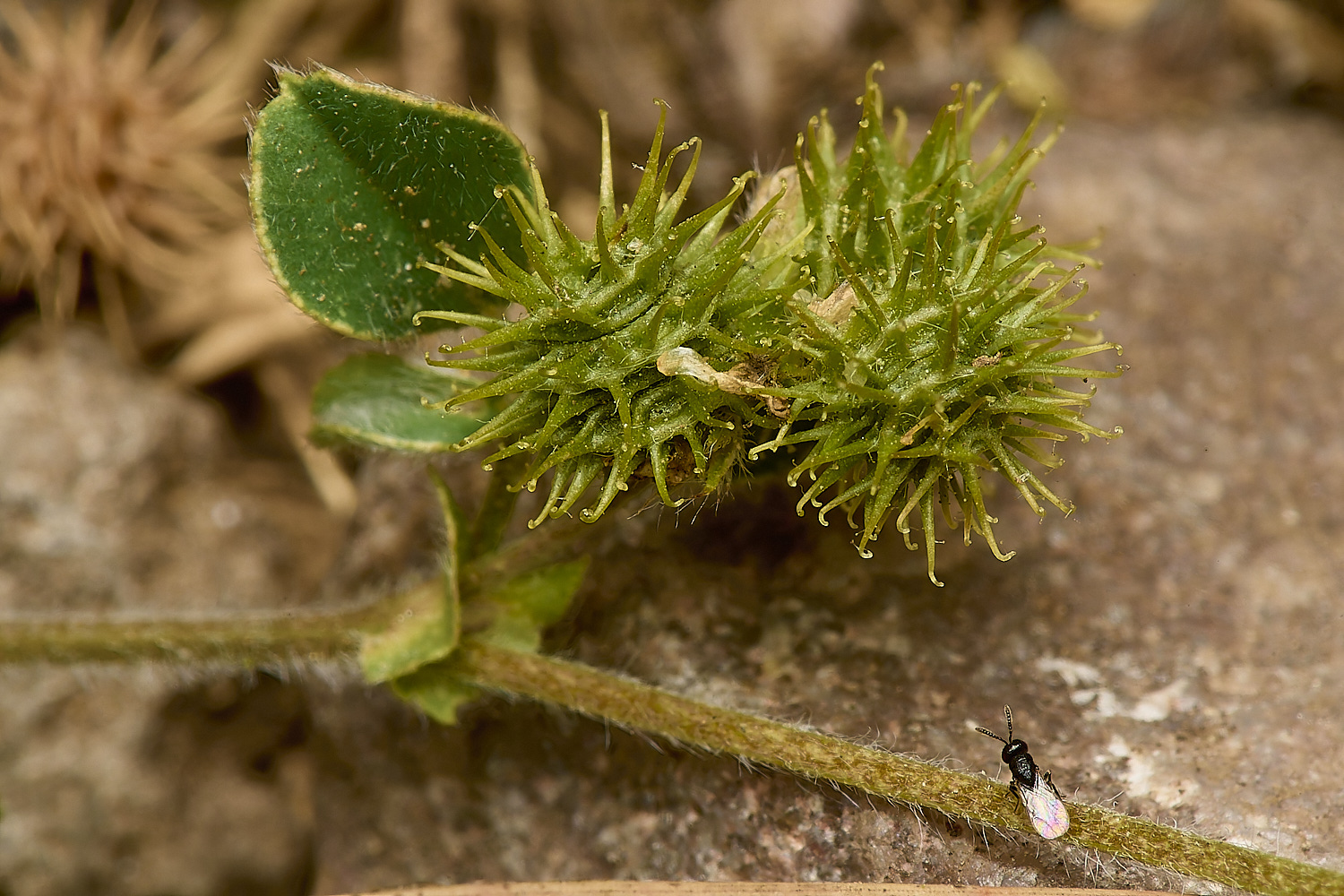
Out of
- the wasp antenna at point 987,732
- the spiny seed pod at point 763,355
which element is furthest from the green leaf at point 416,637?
the wasp antenna at point 987,732

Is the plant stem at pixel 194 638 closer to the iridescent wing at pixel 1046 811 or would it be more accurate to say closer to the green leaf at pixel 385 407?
the green leaf at pixel 385 407

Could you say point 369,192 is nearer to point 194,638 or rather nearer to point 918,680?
point 194,638

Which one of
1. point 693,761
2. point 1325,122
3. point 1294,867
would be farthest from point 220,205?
point 1325,122

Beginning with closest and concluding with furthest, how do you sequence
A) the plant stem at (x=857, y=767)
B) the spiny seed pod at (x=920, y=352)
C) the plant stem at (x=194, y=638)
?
the spiny seed pod at (x=920, y=352) < the plant stem at (x=857, y=767) < the plant stem at (x=194, y=638)

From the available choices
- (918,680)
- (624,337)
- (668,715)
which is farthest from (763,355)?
(918,680)

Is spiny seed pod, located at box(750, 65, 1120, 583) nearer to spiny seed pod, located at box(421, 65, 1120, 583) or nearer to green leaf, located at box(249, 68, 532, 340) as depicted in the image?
spiny seed pod, located at box(421, 65, 1120, 583)

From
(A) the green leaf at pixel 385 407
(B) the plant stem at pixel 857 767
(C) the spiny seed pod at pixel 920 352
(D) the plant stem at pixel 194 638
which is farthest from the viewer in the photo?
(D) the plant stem at pixel 194 638
